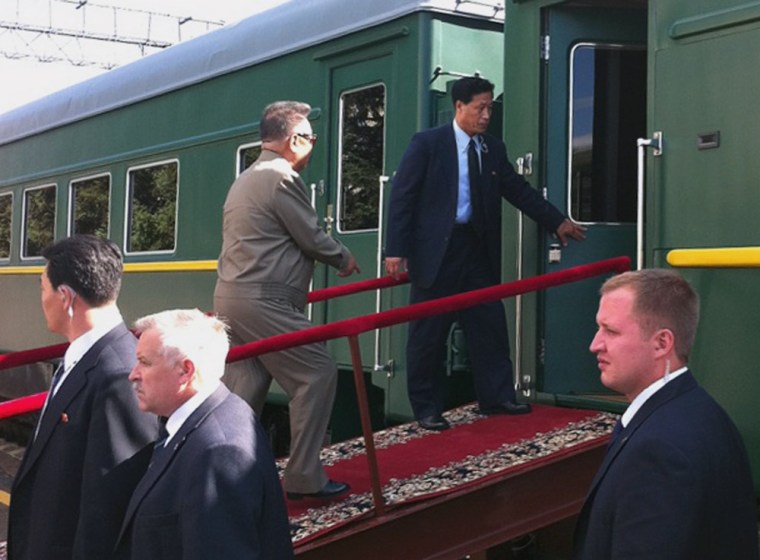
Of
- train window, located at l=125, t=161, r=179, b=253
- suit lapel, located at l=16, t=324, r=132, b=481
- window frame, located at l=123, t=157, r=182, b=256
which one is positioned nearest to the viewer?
suit lapel, located at l=16, t=324, r=132, b=481

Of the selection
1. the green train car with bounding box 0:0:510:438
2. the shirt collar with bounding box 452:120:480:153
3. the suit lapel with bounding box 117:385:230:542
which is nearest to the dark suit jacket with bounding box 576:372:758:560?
the suit lapel with bounding box 117:385:230:542

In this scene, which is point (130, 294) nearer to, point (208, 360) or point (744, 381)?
point (744, 381)

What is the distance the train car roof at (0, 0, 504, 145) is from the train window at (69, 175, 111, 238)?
22.8 inches

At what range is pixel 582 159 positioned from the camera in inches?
219

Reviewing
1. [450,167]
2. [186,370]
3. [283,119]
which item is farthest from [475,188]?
[186,370]

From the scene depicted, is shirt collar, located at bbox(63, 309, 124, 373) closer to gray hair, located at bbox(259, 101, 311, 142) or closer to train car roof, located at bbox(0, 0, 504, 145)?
gray hair, located at bbox(259, 101, 311, 142)

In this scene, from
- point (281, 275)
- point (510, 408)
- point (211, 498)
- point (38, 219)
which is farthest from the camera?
point (38, 219)

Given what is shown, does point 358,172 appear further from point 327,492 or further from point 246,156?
point 327,492

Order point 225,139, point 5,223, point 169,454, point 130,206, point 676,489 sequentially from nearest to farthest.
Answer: point 676,489 → point 169,454 → point 225,139 → point 130,206 → point 5,223

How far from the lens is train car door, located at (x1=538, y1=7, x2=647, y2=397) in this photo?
5.50m

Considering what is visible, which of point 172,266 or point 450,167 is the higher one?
point 450,167

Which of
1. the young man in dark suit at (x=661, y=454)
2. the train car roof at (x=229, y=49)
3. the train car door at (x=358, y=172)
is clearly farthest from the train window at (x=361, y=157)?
the young man in dark suit at (x=661, y=454)

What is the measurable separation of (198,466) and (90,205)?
783cm

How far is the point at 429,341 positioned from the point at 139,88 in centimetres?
464
